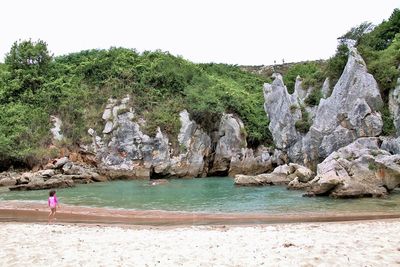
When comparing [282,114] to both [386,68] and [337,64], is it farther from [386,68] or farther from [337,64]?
[386,68]

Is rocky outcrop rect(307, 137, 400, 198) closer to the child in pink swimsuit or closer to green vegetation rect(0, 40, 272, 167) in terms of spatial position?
the child in pink swimsuit

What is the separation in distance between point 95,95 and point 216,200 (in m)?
33.0

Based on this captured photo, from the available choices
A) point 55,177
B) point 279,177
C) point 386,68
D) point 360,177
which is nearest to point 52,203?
point 55,177

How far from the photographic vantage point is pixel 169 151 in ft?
155

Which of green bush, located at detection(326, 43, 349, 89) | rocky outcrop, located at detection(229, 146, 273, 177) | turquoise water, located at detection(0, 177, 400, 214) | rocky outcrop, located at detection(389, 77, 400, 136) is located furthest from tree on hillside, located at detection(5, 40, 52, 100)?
rocky outcrop, located at detection(389, 77, 400, 136)

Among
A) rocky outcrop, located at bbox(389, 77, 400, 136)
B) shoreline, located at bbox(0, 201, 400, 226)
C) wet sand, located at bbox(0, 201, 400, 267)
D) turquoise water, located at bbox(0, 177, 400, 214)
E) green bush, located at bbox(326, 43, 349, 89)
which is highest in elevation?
green bush, located at bbox(326, 43, 349, 89)

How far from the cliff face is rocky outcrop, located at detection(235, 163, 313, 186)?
39.1 feet

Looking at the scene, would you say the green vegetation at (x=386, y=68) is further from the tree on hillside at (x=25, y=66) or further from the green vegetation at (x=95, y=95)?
the tree on hillside at (x=25, y=66)

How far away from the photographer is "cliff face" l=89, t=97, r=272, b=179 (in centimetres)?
4581

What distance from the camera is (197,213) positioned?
19.7m

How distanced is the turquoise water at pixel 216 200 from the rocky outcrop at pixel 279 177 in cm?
224

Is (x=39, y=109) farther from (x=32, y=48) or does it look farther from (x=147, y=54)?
(x=147, y=54)

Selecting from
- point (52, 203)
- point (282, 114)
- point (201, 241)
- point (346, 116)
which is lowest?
point (201, 241)

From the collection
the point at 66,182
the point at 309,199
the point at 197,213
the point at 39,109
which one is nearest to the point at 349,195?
the point at 309,199
